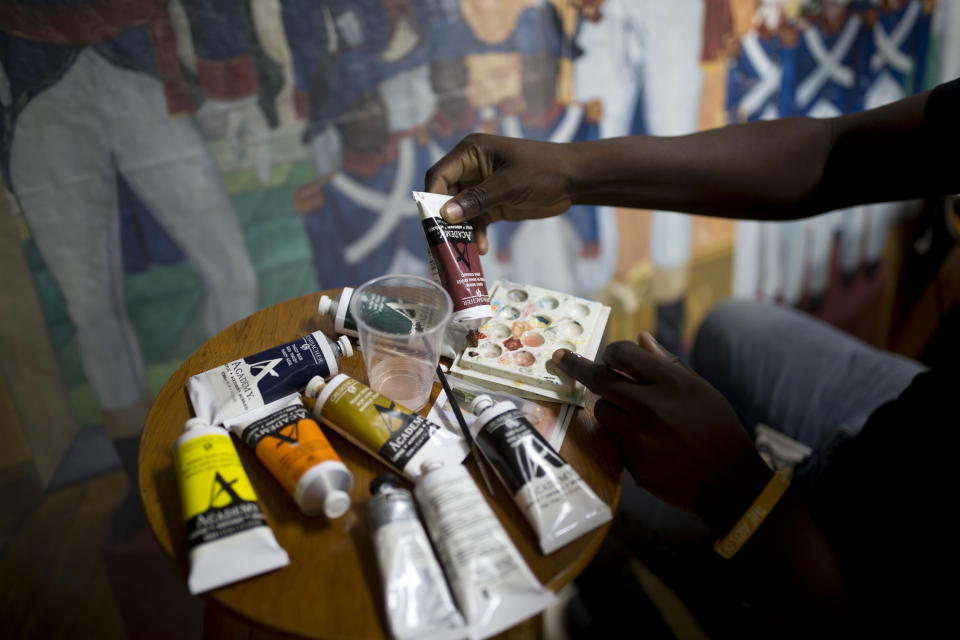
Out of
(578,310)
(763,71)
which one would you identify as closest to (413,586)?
(578,310)

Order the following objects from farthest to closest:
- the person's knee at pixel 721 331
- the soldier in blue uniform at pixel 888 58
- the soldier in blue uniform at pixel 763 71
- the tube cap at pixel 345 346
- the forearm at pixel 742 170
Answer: the soldier in blue uniform at pixel 888 58 < the soldier in blue uniform at pixel 763 71 < the person's knee at pixel 721 331 < the forearm at pixel 742 170 < the tube cap at pixel 345 346

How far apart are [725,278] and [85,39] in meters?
1.24

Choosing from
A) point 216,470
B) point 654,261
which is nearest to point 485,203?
point 216,470

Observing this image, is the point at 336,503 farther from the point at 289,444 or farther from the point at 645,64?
the point at 645,64

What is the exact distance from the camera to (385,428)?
1.63ft

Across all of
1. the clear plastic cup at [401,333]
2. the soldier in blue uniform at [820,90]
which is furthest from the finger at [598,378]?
the soldier in blue uniform at [820,90]

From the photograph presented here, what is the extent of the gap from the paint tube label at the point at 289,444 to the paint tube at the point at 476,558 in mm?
88

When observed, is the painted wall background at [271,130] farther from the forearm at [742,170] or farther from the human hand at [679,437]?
the human hand at [679,437]

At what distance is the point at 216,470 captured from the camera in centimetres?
46

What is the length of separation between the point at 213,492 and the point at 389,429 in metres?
0.14

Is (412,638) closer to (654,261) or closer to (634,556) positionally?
(634,556)

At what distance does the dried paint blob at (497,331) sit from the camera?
0.61 meters

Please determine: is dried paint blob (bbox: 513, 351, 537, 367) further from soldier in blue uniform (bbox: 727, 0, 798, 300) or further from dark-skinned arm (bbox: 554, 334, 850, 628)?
soldier in blue uniform (bbox: 727, 0, 798, 300)

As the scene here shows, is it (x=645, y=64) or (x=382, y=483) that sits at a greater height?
(x=645, y=64)
